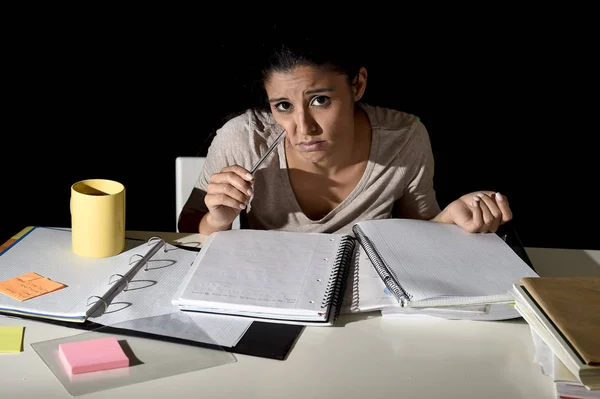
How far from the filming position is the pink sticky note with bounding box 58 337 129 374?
115 cm

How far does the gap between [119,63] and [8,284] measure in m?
1.33

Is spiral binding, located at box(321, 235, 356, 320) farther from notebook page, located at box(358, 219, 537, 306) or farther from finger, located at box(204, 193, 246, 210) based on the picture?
finger, located at box(204, 193, 246, 210)

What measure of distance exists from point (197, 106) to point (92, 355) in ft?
5.06

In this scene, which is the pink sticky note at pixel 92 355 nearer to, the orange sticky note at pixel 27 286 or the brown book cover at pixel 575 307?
the orange sticky note at pixel 27 286

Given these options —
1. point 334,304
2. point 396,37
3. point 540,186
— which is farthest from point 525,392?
point 540,186

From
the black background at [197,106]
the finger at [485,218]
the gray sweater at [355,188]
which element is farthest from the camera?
the black background at [197,106]

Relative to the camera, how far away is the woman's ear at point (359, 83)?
176 centimetres

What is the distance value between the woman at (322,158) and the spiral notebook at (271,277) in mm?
151

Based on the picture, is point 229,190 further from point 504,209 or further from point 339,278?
point 504,209

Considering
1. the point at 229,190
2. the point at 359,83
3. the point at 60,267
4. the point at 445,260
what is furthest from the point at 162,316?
the point at 359,83

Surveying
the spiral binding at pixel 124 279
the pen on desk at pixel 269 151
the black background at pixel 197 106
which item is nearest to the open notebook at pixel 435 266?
the pen on desk at pixel 269 151

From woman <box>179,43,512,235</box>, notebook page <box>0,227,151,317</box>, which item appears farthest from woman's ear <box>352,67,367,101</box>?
notebook page <box>0,227,151,317</box>

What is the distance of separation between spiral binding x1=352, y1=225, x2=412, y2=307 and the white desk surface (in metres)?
0.05

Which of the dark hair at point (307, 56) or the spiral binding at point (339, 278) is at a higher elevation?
the dark hair at point (307, 56)
